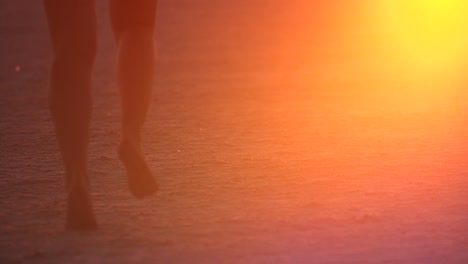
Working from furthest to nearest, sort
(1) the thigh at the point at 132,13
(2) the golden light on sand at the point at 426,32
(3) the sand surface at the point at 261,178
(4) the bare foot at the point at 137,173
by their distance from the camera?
1. (2) the golden light on sand at the point at 426,32
2. (1) the thigh at the point at 132,13
3. (4) the bare foot at the point at 137,173
4. (3) the sand surface at the point at 261,178

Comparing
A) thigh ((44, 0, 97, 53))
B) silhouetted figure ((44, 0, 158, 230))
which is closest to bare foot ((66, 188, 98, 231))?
silhouetted figure ((44, 0, 158, 230))

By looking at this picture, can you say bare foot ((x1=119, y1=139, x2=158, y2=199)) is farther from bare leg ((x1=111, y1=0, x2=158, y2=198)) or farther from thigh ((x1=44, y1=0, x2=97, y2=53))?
thigh ((x1=44, y1=0, x2=97, y2=53))

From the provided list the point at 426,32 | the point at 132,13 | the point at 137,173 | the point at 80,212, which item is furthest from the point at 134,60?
the point at 426,32

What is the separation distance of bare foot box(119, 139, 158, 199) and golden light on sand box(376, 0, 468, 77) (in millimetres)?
7099

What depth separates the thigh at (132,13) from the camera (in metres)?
3.68

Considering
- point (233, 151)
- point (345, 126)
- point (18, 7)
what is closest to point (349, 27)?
point (18, 7)

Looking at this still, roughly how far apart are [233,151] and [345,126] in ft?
3.87

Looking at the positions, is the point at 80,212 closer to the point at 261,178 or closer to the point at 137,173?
the point at 137,173

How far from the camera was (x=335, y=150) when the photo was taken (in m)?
5.24

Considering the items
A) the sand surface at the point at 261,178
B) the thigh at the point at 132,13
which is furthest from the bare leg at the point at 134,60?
the sand surface at the point at 261,178

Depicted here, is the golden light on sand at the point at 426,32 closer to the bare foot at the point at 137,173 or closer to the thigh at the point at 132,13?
the thigh at the point at 132,13

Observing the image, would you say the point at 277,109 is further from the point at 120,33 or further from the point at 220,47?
the point at 220,47

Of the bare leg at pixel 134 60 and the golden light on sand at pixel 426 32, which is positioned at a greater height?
the golden light on sand at pixel 426 32

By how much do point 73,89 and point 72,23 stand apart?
0.79ft
